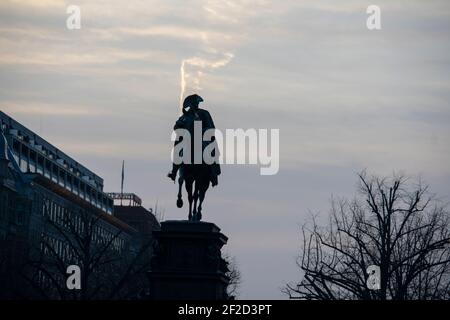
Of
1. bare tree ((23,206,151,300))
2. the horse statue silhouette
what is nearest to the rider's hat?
the horse statue silhouette

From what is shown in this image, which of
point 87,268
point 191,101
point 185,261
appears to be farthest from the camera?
point 87,268

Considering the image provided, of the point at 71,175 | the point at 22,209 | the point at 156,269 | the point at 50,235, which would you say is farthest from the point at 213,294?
the point at 71,175

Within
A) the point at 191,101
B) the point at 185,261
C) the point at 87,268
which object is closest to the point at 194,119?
the point at 191,101

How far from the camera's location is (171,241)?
44.3 metres

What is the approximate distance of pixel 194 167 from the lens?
45.2 metres

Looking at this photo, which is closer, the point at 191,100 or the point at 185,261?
the point at 185,261

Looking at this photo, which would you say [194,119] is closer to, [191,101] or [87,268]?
[191,101]

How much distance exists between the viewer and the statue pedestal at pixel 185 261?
4388 centimetres

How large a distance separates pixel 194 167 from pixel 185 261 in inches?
118

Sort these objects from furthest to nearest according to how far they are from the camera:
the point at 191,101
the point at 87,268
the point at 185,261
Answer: the point at 87,268
the point at 191,101
the point at 185,261

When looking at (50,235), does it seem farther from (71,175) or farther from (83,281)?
(83,281)

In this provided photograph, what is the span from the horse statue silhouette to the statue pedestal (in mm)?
1028

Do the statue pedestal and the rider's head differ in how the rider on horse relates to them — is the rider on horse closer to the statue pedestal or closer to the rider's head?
the rider's head
